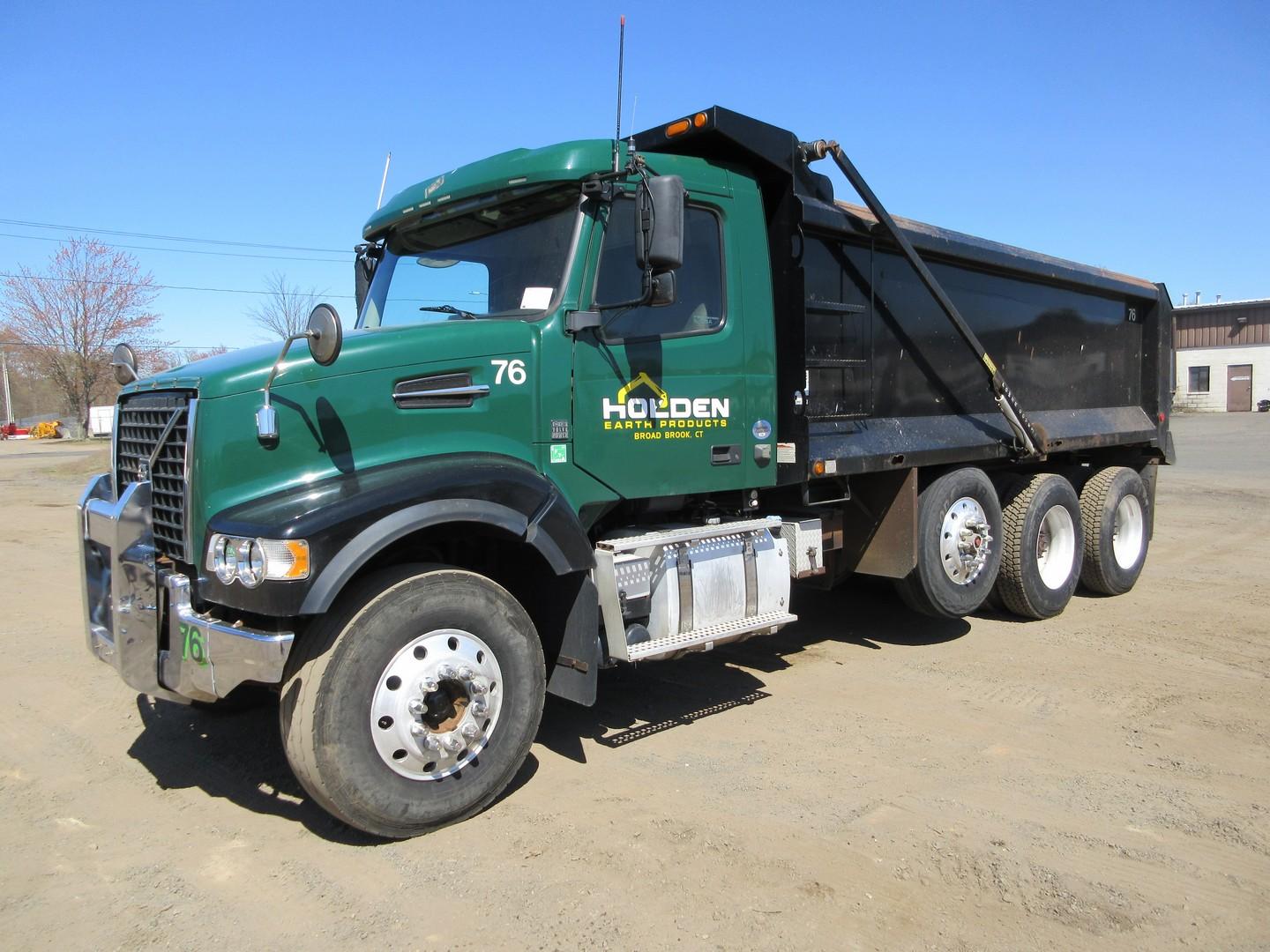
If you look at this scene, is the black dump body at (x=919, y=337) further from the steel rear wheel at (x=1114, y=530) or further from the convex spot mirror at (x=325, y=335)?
the convex spot mirror at (x=325, y=335)

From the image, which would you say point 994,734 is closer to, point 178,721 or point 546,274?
point 546,274

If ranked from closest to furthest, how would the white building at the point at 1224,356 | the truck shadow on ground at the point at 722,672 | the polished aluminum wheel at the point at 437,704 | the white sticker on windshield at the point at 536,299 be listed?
1. the polished aluminum wheel at the point at 437,704
2. the white sticker on windshield at the point at 536,299
3. the truck shadow on ground at the point at 722,672
4. the white building at the point at 1224,356

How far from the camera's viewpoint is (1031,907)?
3.24m

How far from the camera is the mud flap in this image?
431 cm

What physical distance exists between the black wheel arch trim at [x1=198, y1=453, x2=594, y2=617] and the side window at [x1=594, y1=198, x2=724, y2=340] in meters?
0.97

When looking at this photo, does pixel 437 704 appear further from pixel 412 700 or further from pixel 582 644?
pixel 582 644

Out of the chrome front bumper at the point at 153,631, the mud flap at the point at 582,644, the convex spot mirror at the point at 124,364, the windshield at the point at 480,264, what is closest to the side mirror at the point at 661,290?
the windshield at the point at 480,264

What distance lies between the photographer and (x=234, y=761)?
15.0 ft

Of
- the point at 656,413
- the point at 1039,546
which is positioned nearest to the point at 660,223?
the point at 656,413

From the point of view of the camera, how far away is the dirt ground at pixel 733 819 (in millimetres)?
3148

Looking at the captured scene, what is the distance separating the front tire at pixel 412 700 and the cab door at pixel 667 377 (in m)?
1.03

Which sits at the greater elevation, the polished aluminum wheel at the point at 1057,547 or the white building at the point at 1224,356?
the white building at the point at 1224,356

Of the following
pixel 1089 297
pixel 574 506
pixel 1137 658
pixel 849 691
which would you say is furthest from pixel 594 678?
pixel 1089 297

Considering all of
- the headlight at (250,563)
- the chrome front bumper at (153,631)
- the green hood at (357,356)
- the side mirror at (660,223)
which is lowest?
the chrome front bumper at (153,631)
